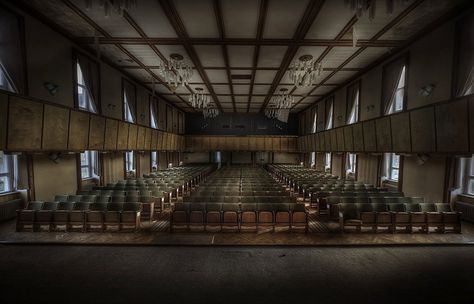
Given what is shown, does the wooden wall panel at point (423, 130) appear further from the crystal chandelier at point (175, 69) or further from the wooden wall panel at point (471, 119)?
the crystal chandelier at point (175, 69)

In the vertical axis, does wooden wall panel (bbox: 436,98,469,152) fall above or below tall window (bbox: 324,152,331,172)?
above

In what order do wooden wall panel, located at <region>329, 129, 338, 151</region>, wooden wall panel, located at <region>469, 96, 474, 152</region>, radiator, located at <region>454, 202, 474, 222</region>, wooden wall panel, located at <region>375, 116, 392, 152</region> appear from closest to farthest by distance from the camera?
wooden wall panel, located at <region>469, 96, 474, 152</region>, radiator, located at <region>454, 202, 474, 222</region>, wooden wall panel, located at <region>375, 116, 392, 152</region>, wooden wall panel, located at <region>329, 129, 338, 151</region>

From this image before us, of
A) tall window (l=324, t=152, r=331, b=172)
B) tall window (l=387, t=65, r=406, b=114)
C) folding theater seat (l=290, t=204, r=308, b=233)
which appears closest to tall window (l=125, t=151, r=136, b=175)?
folding theater seat (l=290, t=204, r=308, b=233)

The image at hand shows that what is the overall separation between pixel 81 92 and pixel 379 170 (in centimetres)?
1542

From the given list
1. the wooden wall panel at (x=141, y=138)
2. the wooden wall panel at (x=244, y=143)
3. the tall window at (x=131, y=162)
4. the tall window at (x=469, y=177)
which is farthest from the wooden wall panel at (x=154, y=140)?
the tall window at (x=469, y=177)

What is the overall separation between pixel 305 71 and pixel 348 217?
253 inches

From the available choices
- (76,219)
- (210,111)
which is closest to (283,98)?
(210,111)

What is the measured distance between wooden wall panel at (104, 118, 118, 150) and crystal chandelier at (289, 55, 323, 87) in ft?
28.7

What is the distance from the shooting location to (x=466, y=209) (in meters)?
7.41

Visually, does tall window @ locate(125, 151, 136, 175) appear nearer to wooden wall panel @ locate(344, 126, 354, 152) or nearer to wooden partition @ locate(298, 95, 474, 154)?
wooden wall panel @ locate(344, 126, 354, 152)

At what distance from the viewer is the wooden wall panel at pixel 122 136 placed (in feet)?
36.3

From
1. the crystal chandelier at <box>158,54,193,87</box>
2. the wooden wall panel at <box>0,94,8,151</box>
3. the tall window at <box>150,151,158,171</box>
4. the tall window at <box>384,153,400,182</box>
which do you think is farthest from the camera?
the tall window at <box>150,151,158,171</box>

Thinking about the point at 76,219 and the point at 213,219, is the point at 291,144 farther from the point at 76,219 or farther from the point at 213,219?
the point at 76,219

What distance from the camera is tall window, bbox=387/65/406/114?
9.63m
